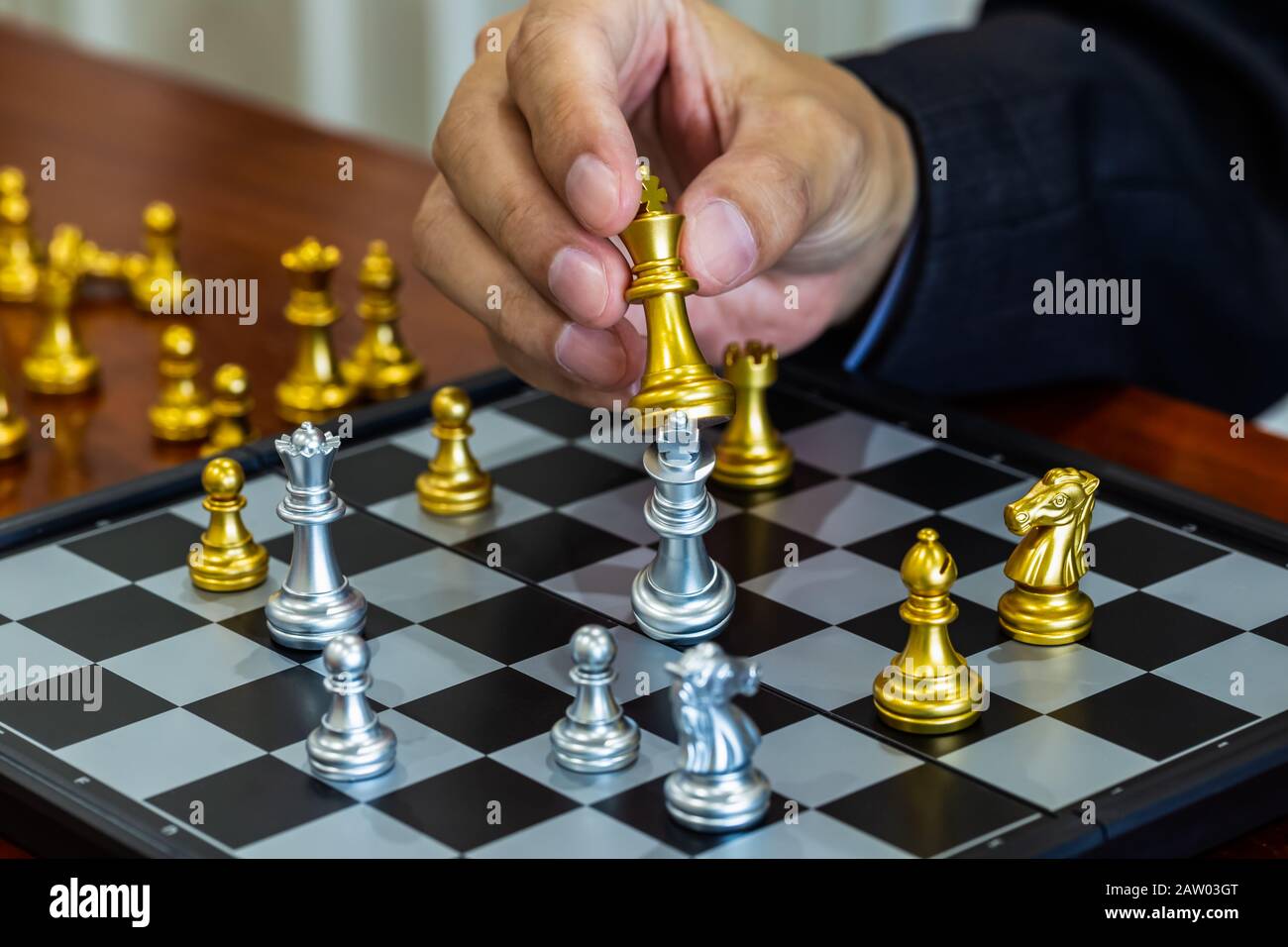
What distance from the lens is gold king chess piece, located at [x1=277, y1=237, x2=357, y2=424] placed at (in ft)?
5.18

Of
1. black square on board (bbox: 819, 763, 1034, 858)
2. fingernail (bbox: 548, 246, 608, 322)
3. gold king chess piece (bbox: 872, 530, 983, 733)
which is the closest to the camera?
black square on board (bbox: 819, 763, 1034, 858)

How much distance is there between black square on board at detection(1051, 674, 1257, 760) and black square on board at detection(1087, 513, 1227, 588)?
156 mm

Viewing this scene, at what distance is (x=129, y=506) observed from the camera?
4.38ft

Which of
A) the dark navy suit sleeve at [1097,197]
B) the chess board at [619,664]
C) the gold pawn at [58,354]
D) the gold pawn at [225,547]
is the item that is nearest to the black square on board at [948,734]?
the chess board at [619,664]

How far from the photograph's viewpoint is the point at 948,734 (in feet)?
3.32

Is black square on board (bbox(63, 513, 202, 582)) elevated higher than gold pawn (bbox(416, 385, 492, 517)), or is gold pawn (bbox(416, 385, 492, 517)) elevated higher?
gold pawn (bbox(416, 385, 492, 517))

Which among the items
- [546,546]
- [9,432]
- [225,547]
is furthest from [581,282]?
[9,432]

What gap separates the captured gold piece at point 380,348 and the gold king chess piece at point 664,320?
46cm

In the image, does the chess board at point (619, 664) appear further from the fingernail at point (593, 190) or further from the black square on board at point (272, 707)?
the fingernail at point (593, 190)

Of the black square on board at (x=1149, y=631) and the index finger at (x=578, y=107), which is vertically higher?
the index finger at (x=578, y=107)

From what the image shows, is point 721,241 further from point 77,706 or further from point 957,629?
point 77,706

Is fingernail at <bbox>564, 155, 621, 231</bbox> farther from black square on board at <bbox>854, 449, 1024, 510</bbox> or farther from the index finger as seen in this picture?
black square on board at <bbox>854, 449, 1024, 510</bbox>

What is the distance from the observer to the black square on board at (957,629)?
1.12 meters

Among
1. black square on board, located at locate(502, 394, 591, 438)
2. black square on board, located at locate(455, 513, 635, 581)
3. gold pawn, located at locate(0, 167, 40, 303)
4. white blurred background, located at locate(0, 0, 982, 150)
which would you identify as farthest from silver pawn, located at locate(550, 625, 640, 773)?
white blurred background, located at locate(0, 0, 982, 150)
